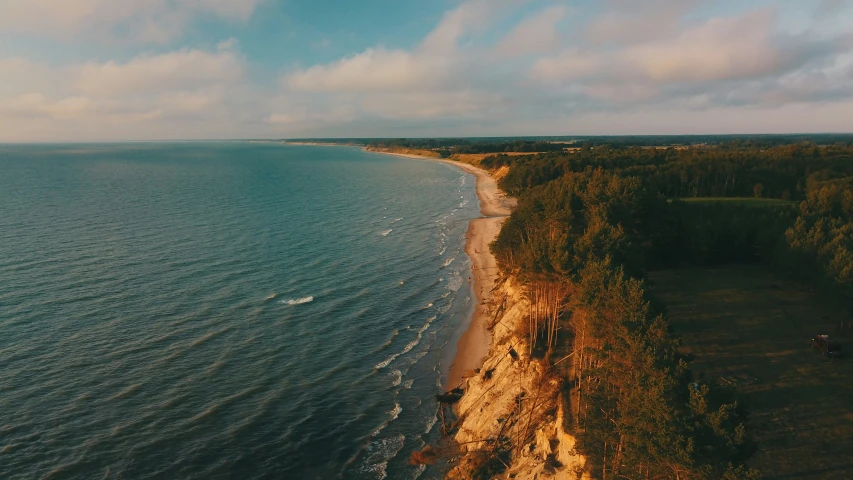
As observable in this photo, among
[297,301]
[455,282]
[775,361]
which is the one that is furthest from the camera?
[455,282]

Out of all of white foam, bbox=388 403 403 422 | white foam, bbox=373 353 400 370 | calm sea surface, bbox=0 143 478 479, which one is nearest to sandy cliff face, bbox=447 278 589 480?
calm sea surface, bbox=0 143 478 479

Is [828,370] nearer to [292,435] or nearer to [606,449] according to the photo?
[606,449]

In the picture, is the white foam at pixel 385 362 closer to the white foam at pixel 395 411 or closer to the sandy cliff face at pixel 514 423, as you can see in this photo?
the white foam at pixel 395 411

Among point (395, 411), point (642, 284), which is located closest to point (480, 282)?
point (395, 411)

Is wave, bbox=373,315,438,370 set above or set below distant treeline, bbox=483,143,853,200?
below

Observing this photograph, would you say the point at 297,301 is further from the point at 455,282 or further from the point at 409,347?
the point at 455,282

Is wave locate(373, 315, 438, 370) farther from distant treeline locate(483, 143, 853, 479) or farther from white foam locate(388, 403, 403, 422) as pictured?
distant treeline locate(483, 143, 853, 479)

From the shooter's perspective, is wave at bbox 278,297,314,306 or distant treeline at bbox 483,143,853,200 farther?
distant treeline at bbox 483,143,853,200
